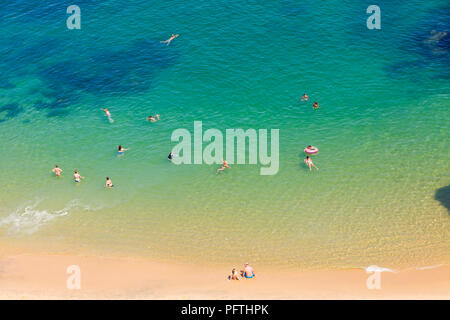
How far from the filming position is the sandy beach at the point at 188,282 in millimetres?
27047

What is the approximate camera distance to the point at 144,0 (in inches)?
2504

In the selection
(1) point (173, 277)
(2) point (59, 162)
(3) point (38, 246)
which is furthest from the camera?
(2) point (59, 162)

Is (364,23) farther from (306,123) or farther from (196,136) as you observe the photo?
(196,136)

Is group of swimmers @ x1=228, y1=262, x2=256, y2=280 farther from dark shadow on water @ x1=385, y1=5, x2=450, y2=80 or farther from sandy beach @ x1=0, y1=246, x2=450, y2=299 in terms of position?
dark shadow on water @ x1=385, y1=5, x2=450, y2=80

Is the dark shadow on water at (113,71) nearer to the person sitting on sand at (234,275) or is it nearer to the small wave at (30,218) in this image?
the small wave at (30,218)

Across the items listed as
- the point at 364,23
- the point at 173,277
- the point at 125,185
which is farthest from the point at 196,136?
the point at 364,23

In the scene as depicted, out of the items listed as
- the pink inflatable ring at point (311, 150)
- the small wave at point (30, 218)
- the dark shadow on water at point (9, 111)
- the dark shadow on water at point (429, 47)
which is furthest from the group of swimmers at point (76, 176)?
the dark shadow on water at point (429, 47)

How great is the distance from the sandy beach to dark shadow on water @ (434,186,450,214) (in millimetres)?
6280

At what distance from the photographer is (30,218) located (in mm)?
35344

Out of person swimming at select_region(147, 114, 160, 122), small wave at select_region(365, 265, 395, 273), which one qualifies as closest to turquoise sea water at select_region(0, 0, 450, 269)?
small wave at select_region(365, 265, 395, 273)

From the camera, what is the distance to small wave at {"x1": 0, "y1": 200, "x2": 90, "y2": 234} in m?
34.4

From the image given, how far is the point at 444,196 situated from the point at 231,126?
20.4m

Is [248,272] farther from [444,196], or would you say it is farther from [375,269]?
[444,196]
